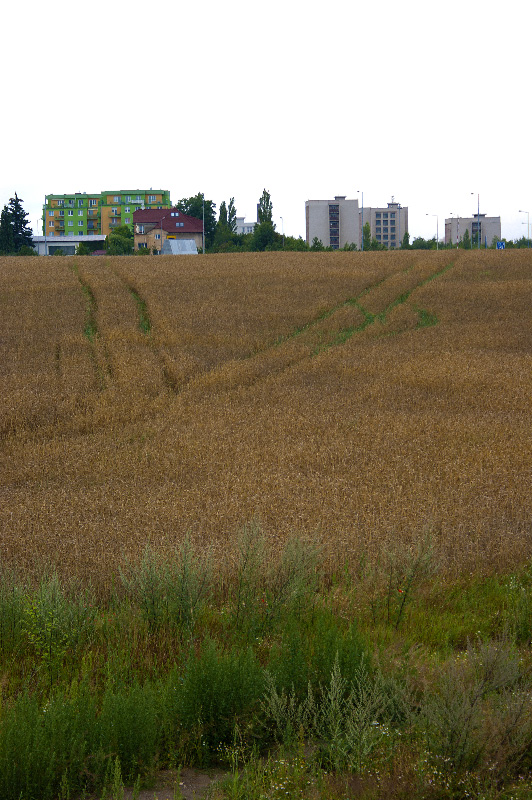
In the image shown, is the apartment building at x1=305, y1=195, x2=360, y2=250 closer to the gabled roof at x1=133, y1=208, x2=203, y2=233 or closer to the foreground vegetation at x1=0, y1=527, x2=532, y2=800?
the gabled roof at x1=133, y1=208, x2=203, y2=233

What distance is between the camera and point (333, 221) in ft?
514

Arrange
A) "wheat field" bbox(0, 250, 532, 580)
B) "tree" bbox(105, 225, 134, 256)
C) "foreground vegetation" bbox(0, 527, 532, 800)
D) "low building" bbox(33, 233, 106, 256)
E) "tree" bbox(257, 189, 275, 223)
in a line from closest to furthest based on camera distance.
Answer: "foreground vegetation" bbox(0, 527, 532, 800) → "wheat field" bbox(0, 250, 532, 580) → "tree" bbox(105, 225, 134, 256) → "tree" bbox(257, 189, 275, 223) → "low building" bbox(33, 233, 106, 256)

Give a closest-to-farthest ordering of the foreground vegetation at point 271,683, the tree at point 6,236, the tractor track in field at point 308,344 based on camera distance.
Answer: the foreground vegetation at point 271,683
the tractor track in field at point 308,344
the tree at point 6,236

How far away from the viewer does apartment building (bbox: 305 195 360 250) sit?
15288 cm

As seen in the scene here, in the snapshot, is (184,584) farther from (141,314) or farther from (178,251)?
(178,251)

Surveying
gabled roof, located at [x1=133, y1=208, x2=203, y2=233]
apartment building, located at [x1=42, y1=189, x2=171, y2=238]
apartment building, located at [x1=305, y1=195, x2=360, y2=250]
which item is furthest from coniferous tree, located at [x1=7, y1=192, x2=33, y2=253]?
apartment building, located at [x1=305, y1=195, x2=360, y2=250]

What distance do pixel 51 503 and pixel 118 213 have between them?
139 meters

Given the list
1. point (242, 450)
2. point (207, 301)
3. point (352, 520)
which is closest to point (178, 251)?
point (207, 301)

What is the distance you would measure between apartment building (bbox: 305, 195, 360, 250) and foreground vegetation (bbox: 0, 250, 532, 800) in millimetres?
132604

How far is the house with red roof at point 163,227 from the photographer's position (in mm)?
98312

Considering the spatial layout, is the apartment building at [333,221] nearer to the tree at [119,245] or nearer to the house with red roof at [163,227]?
the house with red roof at [163,227]

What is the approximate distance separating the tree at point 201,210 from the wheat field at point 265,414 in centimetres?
5961

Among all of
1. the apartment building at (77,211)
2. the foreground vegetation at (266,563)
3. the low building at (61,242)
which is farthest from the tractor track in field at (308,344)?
the apartment building at (77,211)

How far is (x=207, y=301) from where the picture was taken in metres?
30.7
